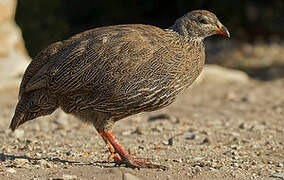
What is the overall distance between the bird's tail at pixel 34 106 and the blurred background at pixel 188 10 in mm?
8722

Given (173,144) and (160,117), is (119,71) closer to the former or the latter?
(173,144)

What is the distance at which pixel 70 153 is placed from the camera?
19.5 ft

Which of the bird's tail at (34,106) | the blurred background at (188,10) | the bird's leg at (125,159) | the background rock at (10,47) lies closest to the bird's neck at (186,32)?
the bird's leg at (125,159)

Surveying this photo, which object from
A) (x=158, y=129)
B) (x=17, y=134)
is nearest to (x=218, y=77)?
(x=158, y=129)

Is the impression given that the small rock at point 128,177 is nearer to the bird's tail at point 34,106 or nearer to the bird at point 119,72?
the bird at point 119,72

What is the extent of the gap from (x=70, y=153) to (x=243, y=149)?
2.10m

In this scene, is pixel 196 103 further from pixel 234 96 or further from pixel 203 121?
pixel 203 121

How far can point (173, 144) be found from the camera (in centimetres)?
655

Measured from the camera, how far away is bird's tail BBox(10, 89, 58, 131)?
18.0 ft

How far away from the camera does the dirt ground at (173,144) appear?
16.7ft

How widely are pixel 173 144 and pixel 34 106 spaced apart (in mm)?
1911

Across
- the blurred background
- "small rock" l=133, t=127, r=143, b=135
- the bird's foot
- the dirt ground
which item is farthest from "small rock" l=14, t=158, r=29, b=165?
the blurred background

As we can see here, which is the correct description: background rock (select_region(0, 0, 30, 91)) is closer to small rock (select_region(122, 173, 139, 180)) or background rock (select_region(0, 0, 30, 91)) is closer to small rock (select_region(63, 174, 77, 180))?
small rock (select_region(63, 174, 77, 180))

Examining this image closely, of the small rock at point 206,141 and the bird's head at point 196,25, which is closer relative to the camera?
the bird's head at point 196,25
